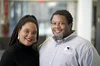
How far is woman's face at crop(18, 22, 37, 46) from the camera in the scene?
196 cm

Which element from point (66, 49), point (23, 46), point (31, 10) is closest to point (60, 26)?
point (66, 49)

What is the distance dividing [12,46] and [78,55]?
0.62m

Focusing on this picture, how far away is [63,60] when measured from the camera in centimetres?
187

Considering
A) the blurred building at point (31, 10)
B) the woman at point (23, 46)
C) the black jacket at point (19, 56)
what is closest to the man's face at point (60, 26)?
the woman at point (23, 46)

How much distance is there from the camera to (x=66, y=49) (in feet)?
6.30

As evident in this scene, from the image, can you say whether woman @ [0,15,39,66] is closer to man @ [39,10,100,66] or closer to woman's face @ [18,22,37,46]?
woman's face @ [18,22,37,46]

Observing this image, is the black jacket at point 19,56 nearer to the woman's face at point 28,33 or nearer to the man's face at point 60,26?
the woman's face at point 28,33

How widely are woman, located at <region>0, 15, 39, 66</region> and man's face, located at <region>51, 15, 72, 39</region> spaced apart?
18cm

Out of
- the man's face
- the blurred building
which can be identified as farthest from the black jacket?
the blurred building

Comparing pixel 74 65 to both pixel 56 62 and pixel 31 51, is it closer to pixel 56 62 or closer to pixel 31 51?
pixel 56 62

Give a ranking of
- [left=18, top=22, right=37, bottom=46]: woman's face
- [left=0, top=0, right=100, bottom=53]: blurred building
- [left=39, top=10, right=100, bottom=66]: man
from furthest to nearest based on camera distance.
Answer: [left=0, top=0, right=100, bottom=53]: blurred building
[left=18, top=22, right=37, bottom=46]: woman's face
[left=39, top=10, right=100, bottom=66]: man

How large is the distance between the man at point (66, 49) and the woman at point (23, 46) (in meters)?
0.13

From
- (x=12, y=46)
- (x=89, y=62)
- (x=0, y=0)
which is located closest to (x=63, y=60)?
(x=89, y=62)

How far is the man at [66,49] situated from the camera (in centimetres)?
183
